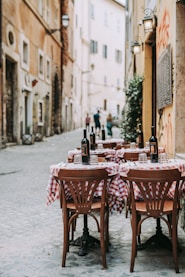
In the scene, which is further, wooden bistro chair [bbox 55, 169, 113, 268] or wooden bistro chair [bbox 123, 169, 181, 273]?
wooden bistro chair [bbox 55, 169, 113, 268]

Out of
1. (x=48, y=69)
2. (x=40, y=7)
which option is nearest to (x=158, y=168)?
(x=40, y=7)

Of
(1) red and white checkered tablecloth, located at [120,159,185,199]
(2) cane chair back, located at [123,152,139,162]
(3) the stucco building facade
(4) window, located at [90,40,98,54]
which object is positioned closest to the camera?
(1) red and white checkered tablecloth, located at [120,159,185,199]

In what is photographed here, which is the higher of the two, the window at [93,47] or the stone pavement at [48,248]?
the window at [93,47]

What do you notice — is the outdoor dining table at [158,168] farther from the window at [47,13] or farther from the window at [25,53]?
the window at [47,13]

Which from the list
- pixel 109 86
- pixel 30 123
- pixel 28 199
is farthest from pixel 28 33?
pixel 109 86

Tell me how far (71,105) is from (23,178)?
2784cm

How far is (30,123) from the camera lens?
2295 centimetres

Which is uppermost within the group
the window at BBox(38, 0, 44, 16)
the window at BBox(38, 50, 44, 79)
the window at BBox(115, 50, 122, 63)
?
the window at BBox(115, 50, 122, 63)

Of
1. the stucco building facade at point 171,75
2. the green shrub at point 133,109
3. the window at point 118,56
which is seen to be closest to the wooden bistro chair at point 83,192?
the stucco building facade at point 171,75

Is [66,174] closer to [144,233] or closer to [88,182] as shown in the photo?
[88,182]

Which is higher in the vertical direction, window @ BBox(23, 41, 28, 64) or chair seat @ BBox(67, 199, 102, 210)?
window @ BBox(23, 41, 28, 64)

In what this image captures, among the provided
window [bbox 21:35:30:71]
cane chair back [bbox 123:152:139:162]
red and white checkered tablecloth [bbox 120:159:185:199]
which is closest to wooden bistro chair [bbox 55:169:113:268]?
red and white checkered tablecloth [bbox 120:159:185:199]

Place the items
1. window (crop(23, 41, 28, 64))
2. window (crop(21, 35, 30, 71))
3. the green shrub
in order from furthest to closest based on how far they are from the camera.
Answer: window (crop(23, 41, 28, 64)) → window (crop(21, 35, 30, 71)) → the green shrub

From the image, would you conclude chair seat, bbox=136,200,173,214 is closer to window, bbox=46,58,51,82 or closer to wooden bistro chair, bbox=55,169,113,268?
wooden bistro chair, bbox=55,169,113,268
